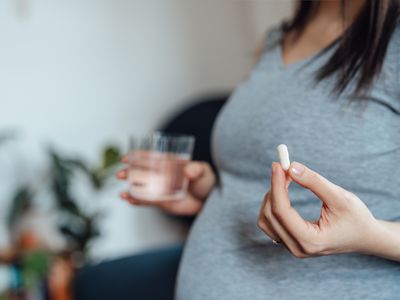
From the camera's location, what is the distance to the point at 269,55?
0.83 m

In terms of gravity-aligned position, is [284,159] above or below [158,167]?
above

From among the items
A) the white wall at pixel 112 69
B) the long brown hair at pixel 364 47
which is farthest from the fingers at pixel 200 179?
the white wall at pixel 112 69

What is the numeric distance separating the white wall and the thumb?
116 cm

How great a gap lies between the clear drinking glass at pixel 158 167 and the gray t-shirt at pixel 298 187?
9 cm

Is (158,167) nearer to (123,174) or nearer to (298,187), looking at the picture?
(123,174)

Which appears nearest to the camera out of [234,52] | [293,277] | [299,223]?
[299,223]

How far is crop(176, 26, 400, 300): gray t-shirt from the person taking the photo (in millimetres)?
612

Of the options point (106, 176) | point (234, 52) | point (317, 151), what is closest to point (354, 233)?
point (317, 151)

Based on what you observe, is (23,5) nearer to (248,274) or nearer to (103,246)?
(103,246)

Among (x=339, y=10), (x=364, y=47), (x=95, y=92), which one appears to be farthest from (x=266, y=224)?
(x=95, y=92)

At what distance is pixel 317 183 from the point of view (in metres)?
0.47

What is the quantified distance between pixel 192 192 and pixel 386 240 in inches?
17.5

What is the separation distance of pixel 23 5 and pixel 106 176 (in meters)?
0.63

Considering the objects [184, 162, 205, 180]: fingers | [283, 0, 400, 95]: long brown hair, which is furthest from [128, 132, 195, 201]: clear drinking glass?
[283, 0, 400, 95]: long brown hair
